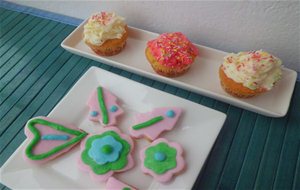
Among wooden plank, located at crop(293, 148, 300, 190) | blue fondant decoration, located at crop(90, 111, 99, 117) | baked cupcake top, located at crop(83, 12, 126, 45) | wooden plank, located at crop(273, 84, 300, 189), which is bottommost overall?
wooden plank, located at crop(293, 148, 300, 190)

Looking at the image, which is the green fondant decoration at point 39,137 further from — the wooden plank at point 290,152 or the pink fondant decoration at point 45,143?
the wooden plank at point 290,152

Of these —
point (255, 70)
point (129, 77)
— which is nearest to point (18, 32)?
point (129, 77)

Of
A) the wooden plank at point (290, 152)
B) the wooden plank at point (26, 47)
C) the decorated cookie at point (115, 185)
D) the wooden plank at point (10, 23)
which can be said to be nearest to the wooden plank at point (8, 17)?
Answer: the wooden plank at point (10, 23)

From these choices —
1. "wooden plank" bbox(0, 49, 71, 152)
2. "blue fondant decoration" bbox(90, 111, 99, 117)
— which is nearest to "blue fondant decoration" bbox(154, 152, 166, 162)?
"blue fondant decoration" bbox(90, 111, 99, 117)

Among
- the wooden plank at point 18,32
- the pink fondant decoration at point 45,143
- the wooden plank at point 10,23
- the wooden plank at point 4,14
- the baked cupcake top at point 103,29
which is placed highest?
the baked cupcake top at point 103,29

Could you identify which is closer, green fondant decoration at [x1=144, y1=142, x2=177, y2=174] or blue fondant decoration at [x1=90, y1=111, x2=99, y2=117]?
green fondant decoration at [x1=144, y1=142, x2=177, y2=174]

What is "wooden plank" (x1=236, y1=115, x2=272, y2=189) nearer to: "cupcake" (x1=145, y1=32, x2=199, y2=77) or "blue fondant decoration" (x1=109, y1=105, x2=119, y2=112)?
"cupcake" (x1=145, y1=32, x2=199, y2=77)

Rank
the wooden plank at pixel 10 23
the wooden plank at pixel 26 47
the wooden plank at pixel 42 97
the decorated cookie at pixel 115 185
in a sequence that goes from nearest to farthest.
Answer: the decorated cookie at pixel 115 185 → the wooden plank at pixel 42 97 → the wooden plank at pixel 26 47 → the wooden plank at pixel 10 23

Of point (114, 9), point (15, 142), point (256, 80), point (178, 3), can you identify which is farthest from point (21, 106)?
point (256, 80)
